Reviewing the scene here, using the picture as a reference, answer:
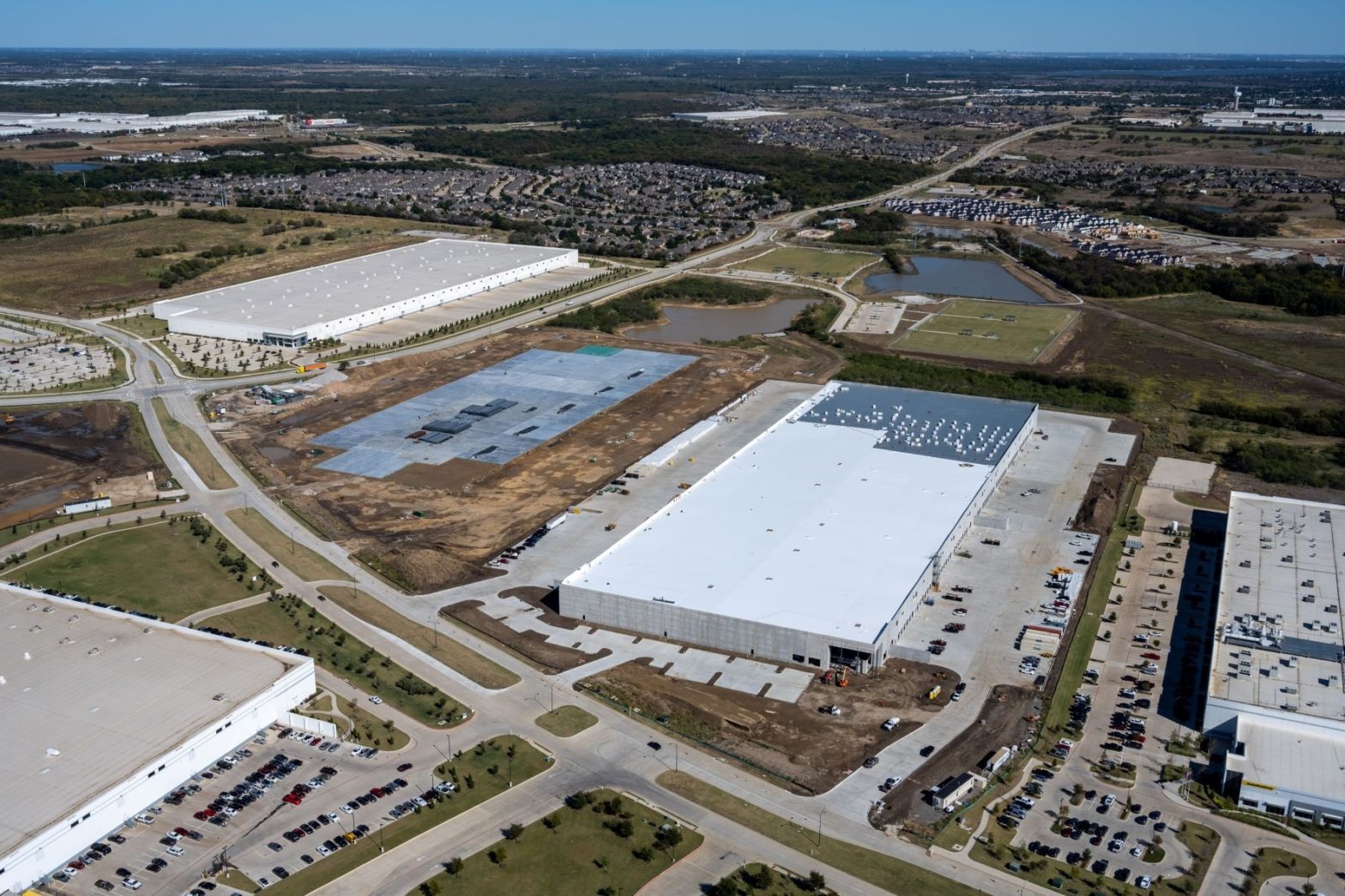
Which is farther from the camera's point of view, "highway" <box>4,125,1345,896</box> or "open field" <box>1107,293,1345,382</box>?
"open field" <box>1107,293,1345,382</box>

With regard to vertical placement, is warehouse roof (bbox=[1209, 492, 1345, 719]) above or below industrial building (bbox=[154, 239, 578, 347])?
below

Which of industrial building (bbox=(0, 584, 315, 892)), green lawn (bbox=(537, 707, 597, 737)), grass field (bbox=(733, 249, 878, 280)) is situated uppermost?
grass field (bbox=(733, 249, 878, 280))

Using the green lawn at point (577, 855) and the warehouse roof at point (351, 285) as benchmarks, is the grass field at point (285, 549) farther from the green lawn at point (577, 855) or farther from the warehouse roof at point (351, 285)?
the warehouse roof at point (351, 285)

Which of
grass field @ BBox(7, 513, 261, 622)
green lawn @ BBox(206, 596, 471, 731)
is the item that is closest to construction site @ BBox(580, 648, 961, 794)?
green lawn @ BBox(206, 596, 471, 731)

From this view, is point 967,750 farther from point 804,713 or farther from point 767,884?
point 767,884

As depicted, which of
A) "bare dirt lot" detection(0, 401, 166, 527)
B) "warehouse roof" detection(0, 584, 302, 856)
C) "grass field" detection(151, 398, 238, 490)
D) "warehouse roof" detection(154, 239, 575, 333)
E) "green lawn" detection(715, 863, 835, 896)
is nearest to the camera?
"green lawn" detection(715, 863, 835, 896)

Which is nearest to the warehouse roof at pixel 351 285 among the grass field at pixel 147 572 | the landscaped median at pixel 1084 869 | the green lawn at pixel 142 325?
the green lawn at pixel 142 325

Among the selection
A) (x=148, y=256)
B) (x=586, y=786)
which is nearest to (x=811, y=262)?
(x=148, y=256)

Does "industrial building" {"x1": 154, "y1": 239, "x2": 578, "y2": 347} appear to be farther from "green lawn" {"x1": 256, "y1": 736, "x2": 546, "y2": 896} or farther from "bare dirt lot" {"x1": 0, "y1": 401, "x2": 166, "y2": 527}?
"green lawn" {"x1": 256, "y1": 736, "x2": 546, "y2": 896}

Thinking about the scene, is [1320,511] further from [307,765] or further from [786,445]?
[307,765]
